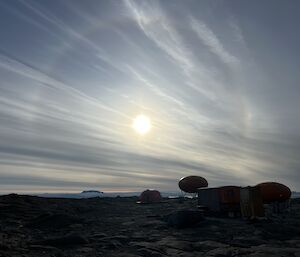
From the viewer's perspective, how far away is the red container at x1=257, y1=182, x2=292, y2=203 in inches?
1571

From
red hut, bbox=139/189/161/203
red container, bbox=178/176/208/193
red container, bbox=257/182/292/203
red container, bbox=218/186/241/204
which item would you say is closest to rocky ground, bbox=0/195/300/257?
red container, bbox=218/186/241/204

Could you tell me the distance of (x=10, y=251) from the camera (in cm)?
2027

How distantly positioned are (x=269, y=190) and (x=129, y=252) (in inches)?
889

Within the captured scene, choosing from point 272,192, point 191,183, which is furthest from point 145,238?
point 191,183

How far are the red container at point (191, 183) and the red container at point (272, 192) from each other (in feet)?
68.0

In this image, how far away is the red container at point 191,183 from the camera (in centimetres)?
6066

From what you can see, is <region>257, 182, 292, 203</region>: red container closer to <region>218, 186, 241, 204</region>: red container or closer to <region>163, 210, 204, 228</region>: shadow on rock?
<region>218, 186, 241, 204</region>: red container

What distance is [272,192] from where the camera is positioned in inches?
1574

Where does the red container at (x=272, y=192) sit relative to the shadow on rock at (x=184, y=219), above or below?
above

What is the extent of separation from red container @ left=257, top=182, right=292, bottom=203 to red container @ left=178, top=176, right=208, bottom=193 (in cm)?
2073

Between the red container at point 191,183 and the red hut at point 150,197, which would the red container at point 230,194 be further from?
the red hut at point 150,197

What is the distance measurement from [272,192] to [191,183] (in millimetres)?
21618

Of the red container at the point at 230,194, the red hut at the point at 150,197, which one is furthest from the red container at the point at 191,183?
the red container at the point at 230,194

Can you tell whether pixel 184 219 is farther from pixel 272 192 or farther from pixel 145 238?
pixel 272 192
